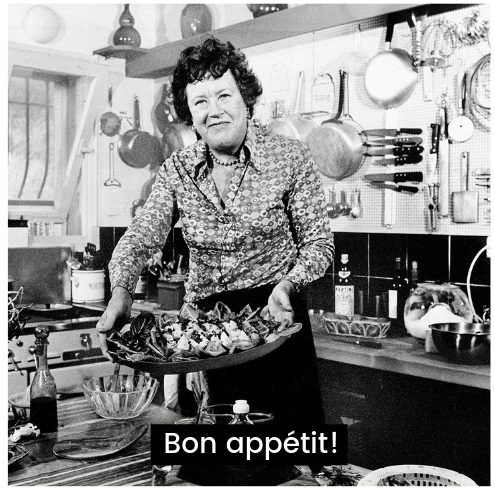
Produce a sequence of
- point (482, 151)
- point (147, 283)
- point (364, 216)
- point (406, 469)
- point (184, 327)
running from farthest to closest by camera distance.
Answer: point (147, 283) → point (364, 216) → point (482, 151) → point (184, 327) → point (406, 469)

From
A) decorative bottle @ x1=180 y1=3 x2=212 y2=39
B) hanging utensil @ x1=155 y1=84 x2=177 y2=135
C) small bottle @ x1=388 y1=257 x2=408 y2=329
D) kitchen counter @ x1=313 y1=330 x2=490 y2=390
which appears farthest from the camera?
hanging utensil @ x1=155 y1=84 x2=177 y2=135

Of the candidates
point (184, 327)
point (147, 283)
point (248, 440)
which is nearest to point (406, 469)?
point (248, 440)

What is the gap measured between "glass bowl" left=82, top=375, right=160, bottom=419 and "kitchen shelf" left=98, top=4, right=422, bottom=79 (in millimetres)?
1586

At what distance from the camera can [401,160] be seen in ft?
8.65

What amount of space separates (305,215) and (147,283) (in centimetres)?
181

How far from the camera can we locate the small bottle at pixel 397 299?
2635mm

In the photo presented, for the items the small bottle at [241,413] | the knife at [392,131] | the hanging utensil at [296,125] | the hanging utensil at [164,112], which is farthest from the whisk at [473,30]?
the small bottle at [241,413]

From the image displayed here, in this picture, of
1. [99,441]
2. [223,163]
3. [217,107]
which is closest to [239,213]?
[223,163]

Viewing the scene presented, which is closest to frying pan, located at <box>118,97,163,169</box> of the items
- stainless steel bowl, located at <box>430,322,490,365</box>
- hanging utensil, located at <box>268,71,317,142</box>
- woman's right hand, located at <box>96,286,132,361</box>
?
hanging utensil, located at <box>268,71,317,142</box>

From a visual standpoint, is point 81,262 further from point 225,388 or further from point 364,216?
point 225,388

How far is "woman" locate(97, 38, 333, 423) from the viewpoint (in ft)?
5.64

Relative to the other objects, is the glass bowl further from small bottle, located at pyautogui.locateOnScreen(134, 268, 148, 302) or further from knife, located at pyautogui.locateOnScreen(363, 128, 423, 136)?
small bottle, located at pyautogui.locateOnScreen(134, 268, 148, 302)

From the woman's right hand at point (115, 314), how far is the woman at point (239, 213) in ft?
0.75

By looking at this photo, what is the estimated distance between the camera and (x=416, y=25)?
2.55 meters
